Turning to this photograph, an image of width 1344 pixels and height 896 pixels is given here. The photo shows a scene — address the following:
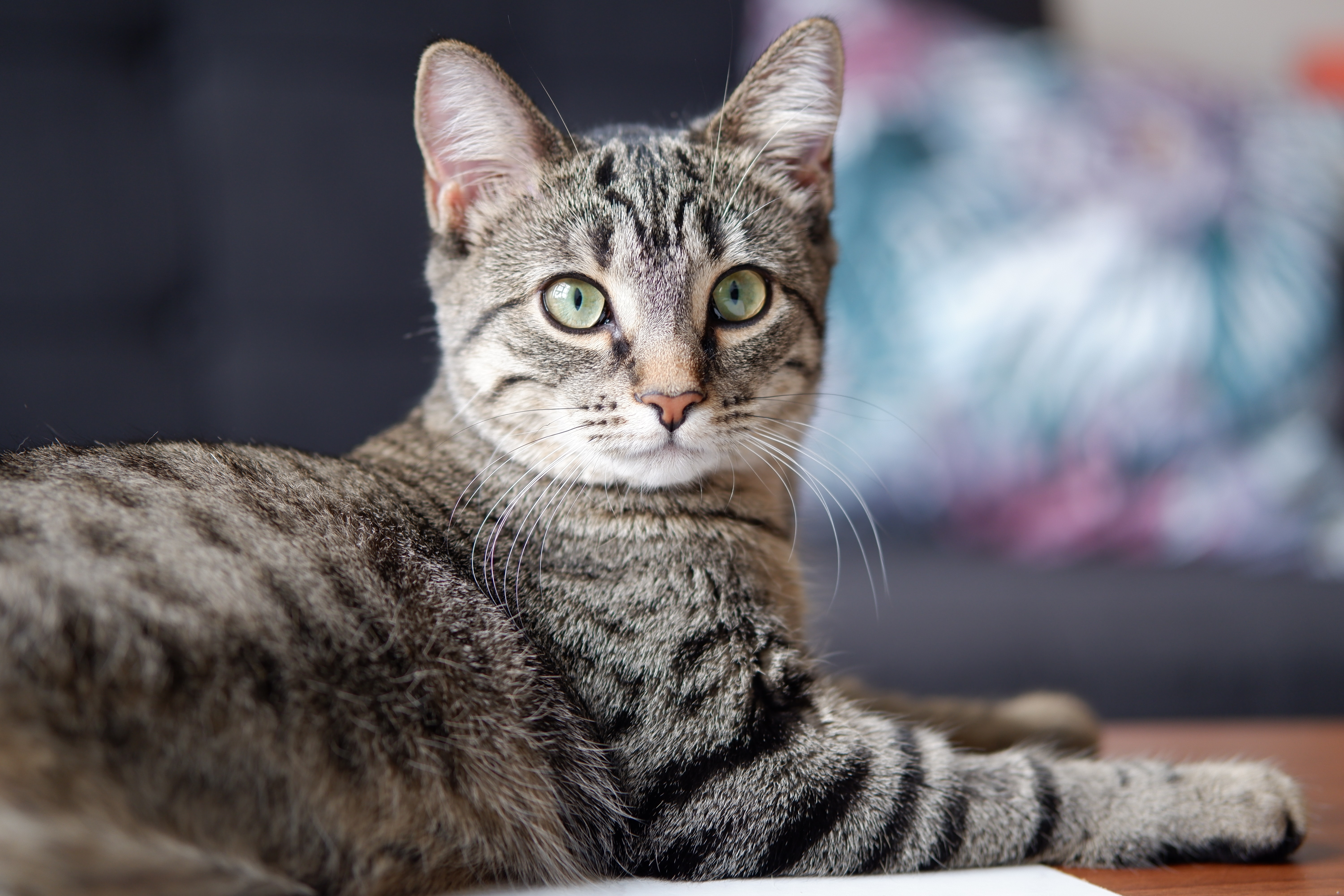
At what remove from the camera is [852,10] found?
8.43ft

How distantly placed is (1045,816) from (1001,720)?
15.7 inches

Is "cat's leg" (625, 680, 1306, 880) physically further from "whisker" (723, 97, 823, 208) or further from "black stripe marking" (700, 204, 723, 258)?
"whisker" (723, 97, 823, 208)

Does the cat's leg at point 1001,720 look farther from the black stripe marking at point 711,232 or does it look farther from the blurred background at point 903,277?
the blurred background at point 903,277

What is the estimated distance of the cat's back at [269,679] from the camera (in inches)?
29.9

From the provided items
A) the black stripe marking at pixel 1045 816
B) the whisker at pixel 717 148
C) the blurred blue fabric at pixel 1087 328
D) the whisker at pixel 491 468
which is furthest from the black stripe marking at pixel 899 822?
the blurred blue fabric at pixel 1087 328

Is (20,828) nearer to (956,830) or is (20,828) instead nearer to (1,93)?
(956,830)

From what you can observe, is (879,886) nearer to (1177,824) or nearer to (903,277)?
(1177,824)

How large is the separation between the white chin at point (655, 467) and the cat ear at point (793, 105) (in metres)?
0.46

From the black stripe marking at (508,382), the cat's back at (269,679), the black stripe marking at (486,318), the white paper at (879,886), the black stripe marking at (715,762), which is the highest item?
the black stripe marking at (486,318)

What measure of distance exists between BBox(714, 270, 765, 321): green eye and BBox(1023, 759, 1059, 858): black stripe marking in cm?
64

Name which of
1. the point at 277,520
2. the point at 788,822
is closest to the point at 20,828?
the point at 277,520

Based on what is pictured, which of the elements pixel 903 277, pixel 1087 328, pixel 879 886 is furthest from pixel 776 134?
pixel 1087 328

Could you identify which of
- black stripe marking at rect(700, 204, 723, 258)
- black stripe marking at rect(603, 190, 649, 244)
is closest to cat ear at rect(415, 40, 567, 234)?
black stripe marking at rect(603, 190, 649, 244)

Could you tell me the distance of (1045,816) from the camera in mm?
1031
